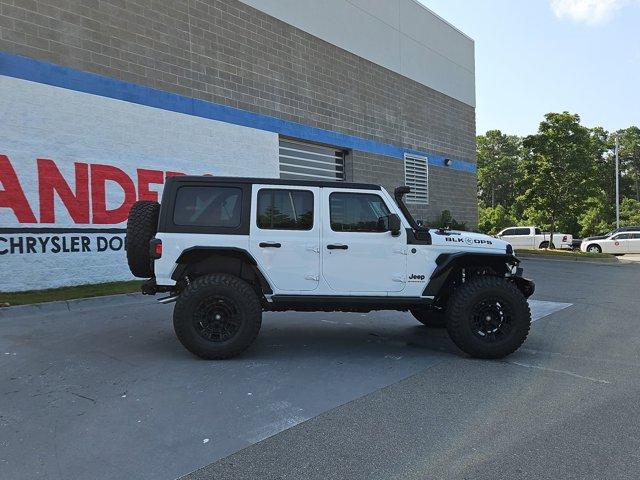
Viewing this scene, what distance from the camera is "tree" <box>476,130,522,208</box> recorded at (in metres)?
86.0

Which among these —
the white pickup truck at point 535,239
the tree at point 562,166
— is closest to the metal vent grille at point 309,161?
the tree at point 562,166

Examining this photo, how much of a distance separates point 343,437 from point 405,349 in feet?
9.20

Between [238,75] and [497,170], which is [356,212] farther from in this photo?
[497,170]

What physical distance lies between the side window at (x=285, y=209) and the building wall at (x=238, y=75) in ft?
23.4

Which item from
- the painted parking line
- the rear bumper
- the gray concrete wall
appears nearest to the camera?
the rear bumper

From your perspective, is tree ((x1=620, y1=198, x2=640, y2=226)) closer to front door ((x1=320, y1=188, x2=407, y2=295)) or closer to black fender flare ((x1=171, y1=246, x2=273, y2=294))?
front door ((x1=320, y1=188, x2=407, y2=295))

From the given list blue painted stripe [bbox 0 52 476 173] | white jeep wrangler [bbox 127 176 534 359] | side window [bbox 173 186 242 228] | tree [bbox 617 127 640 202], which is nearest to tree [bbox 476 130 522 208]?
tree [bbox 617 127 640 202]

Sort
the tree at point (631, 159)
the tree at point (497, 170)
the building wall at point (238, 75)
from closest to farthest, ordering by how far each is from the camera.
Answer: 1. the building wall at point (238, 75)
2. the tree at point (631, 159)
3. the tree at point (497, 170)

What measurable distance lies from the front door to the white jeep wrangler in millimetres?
12

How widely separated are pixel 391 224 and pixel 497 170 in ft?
283

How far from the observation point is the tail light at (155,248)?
226 inches

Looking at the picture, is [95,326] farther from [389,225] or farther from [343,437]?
[343,437]

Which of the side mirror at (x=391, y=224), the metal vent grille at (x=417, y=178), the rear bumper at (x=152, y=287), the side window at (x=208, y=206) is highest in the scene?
the metal vent grille at (x=417, y=178)

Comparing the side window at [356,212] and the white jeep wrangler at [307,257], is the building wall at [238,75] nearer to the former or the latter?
the white jeep wrangler at [307,257]
